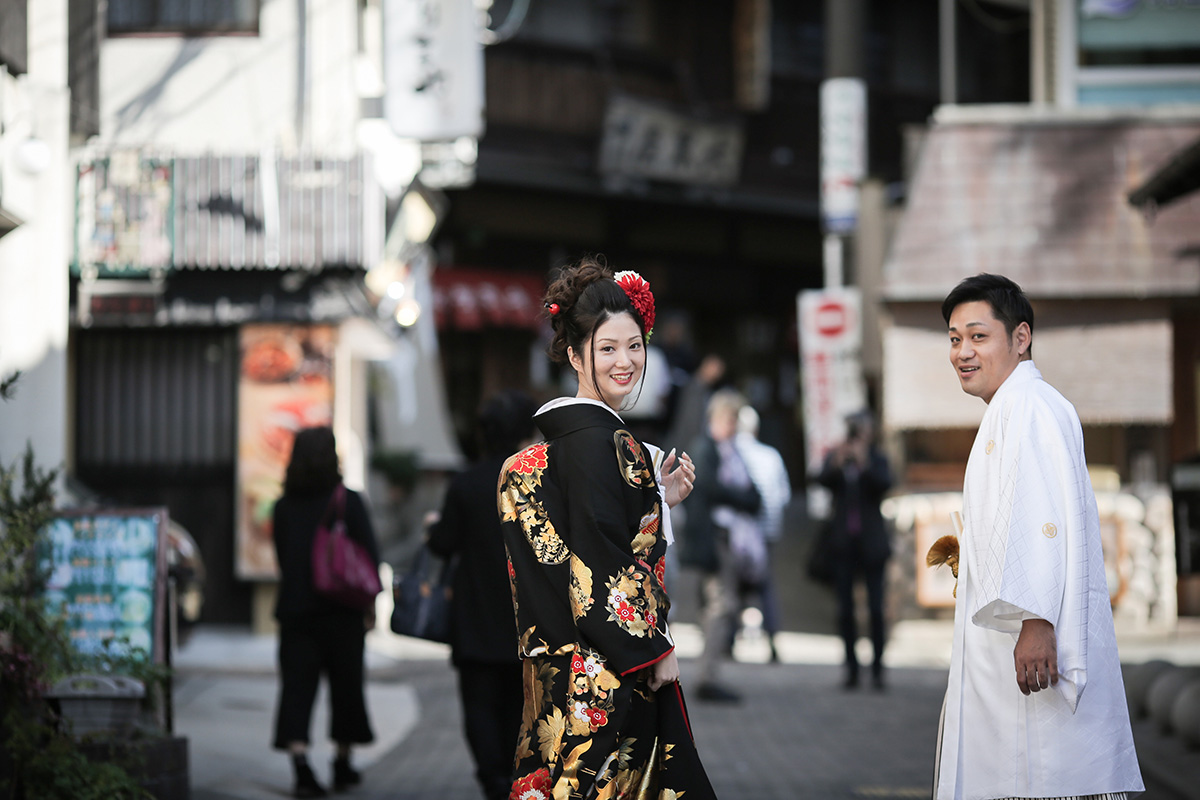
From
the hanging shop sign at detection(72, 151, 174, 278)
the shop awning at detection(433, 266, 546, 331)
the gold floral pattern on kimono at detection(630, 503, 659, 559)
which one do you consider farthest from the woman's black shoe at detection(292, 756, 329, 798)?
the shop awning at detection(433, 266, 546, 331)

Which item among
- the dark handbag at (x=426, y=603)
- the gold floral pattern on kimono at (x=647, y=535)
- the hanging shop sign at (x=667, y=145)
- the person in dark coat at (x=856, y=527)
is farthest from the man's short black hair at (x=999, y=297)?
the hanging shop sign at (x=667, y=145)

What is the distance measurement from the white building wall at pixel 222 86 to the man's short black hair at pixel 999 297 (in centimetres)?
967

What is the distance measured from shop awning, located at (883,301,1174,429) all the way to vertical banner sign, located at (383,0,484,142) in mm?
4451

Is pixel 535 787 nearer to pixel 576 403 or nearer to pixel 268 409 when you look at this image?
pixel 576 403

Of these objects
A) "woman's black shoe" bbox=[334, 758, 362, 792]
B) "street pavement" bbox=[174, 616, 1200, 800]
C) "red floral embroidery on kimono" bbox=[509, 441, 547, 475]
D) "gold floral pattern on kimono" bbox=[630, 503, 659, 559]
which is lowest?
"street pavement" bbox=[174, 616, 1200, 800]

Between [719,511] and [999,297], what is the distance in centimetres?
665

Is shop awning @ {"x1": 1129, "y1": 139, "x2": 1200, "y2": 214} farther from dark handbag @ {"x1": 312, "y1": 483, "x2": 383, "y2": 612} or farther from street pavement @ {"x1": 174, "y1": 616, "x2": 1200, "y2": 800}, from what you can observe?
dark handbag @ {"x1": 312, "y1": 483, "x2": 383, "y2": 612}

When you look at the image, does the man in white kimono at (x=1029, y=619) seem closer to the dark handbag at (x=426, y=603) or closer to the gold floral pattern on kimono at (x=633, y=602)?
the gold floral pattern on kimono at (x=633, y=602)

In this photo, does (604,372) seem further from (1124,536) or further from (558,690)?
(1124,536)

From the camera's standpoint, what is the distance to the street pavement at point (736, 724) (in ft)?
23.4

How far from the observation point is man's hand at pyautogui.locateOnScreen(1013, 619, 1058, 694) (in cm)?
365

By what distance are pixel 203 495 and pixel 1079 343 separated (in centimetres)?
819

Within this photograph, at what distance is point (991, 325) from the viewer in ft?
13.0

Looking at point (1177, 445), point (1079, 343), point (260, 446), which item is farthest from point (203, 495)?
point (1177, 445)
